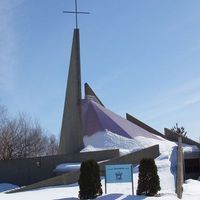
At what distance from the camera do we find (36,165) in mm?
25344

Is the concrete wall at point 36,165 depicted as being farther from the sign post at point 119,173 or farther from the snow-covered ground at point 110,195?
the sign post at point 119,173

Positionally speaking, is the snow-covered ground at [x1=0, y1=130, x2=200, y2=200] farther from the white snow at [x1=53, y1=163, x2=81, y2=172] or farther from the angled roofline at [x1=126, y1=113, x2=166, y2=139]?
the angled roofline at [x1=126, y1=113, x2=166, y2=139]

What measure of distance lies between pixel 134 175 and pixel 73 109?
10.4 metres

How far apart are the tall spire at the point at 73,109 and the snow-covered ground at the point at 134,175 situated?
0.98 m

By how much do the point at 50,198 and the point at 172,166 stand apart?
31.9ft

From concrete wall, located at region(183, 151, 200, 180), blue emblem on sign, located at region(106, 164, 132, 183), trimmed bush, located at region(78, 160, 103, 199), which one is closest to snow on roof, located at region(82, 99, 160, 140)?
concrete wall, located at region(183, 151, 200, 180)

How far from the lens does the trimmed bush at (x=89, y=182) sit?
39.7ft

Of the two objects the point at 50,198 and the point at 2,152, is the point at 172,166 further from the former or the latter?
the point at 2,152

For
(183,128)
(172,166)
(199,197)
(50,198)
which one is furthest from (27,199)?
(183,128)

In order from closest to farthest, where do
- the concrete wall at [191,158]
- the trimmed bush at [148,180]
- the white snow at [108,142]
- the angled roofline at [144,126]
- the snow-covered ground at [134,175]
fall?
1. the trimmed bush at [148,180]
2. the snow-covered ground at [134,175]
3. the concrete wall at [191,158]
4. the white snow at [108,142]
5. the angled roofline at [144,126]

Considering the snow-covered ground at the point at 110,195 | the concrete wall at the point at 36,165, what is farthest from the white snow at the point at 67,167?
the snow-covered ground at the point at 110,195

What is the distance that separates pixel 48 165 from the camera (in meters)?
25.4

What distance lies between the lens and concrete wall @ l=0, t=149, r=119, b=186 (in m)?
25.2

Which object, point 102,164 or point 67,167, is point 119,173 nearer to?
point 102,164
